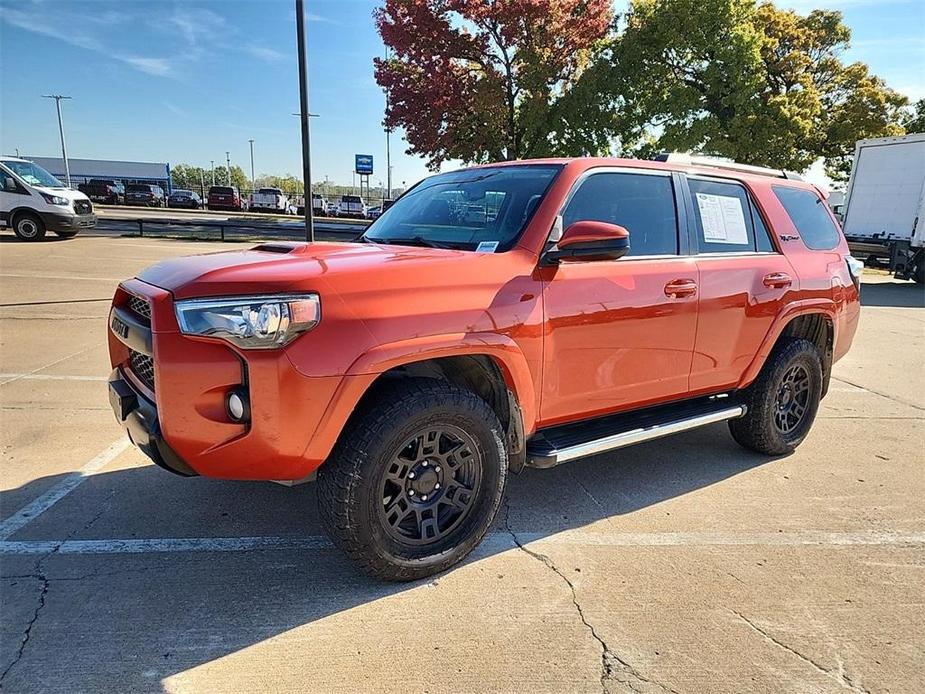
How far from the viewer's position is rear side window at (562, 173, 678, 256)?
135 inches

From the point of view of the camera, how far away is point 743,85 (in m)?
19.2

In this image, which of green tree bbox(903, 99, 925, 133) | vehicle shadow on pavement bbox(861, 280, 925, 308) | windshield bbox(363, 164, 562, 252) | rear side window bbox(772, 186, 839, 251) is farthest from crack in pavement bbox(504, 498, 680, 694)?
green tree bbox(903, 99, 925, 133)

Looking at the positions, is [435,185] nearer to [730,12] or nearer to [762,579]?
[762,579]

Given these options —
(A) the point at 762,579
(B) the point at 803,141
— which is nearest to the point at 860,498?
(A) the point at 762,579

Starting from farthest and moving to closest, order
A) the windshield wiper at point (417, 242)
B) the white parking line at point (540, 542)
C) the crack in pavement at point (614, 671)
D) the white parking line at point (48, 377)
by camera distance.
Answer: the white parking line at point (48, 377) → the windshield wiper at point (417, 242) → the white parking line at point (540, 542) → the crack in pavement at point (614, 671)

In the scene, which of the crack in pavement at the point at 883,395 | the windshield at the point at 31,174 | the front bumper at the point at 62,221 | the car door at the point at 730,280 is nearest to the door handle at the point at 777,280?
the car door at the point at 730,280

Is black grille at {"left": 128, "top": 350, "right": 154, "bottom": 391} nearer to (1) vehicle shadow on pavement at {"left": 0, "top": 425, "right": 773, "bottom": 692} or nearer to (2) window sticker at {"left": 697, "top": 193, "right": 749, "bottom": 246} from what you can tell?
(1) vehicle shadow on pavement at {"left": 0, "top": 425, "right": 773, "bottom": 692}

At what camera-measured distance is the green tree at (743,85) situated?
1923 cm

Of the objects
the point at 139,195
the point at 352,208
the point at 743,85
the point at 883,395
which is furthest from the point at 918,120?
the point at 139,195

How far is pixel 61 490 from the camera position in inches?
145

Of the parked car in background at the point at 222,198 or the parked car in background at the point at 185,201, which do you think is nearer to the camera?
the parked car in background at the point at 222,198

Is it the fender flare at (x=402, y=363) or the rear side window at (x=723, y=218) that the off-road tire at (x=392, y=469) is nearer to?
the fender flare at (x=402, y=363)

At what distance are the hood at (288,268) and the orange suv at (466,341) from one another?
0.01 m

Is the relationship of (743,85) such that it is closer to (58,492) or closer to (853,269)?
(853,269)
